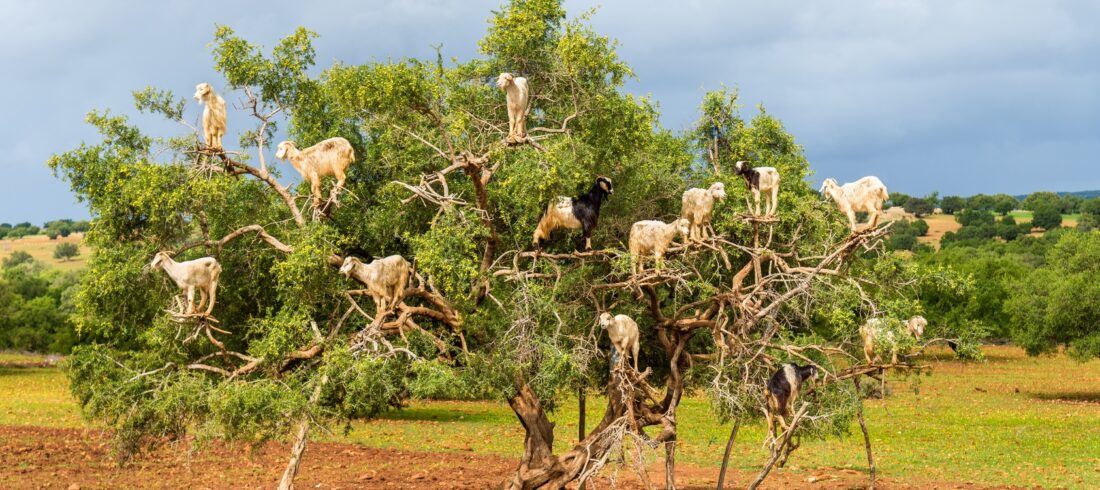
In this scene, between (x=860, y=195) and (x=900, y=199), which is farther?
(x=900, y=199)

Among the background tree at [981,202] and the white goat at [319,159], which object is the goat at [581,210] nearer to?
the white goat at [319,159]

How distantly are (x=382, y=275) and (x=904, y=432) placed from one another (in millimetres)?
20635

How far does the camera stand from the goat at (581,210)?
41.2ft

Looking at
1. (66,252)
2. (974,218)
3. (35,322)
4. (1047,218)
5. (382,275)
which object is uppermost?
(974,218)

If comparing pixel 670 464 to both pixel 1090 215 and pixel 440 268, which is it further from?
pixel 1090 215

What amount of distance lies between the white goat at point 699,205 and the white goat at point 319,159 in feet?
13.0

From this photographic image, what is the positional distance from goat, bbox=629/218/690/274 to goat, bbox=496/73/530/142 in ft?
5.77

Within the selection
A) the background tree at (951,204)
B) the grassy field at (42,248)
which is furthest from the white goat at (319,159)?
the background tree at (951,204)

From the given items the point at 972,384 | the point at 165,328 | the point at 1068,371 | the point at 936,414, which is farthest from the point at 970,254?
the point at 165,328

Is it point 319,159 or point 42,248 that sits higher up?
point 42,248

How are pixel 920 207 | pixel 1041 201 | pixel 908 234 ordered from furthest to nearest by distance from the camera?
1. pixel 920 207
2. pixel 1041 201
3. pixel 908 234

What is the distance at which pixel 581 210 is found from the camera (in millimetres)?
12633

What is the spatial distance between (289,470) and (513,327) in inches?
119

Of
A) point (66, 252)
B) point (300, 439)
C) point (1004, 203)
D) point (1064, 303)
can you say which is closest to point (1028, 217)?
point (1004, 203)
